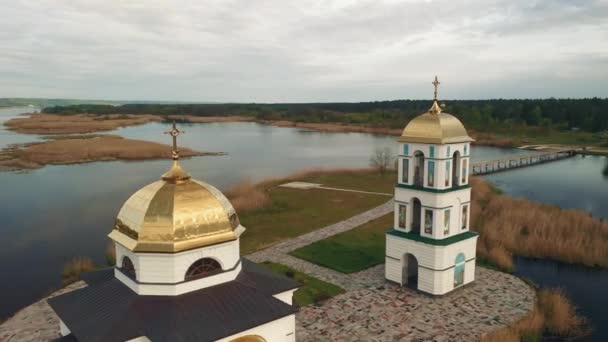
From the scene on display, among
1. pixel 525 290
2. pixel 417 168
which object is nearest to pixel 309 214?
pixel 417 168

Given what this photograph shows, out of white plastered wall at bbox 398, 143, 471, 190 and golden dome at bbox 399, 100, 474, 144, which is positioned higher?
golden dome at bbox 399, 100, 474, 144

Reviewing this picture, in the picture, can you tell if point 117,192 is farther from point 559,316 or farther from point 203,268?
point 559,316

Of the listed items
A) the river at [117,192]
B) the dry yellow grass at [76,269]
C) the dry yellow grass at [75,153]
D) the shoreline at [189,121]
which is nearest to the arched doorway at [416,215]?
the river at [117,192]

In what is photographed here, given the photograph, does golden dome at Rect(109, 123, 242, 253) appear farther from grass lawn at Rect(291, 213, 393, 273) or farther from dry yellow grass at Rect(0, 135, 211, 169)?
dry yellow grass at Rect(0, 135, 211, 169)

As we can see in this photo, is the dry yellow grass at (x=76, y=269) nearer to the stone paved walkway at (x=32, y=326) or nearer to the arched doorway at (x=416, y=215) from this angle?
the stone paved walkway at (x=32, y=326)

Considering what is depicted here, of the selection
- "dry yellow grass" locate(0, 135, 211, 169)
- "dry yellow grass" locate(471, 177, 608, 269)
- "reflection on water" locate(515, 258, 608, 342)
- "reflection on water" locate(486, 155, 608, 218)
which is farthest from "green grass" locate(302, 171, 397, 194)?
"dry yellow grass" locate(0, 135, 211, 169)

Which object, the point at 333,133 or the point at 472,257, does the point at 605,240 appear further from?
the point at 333,133
